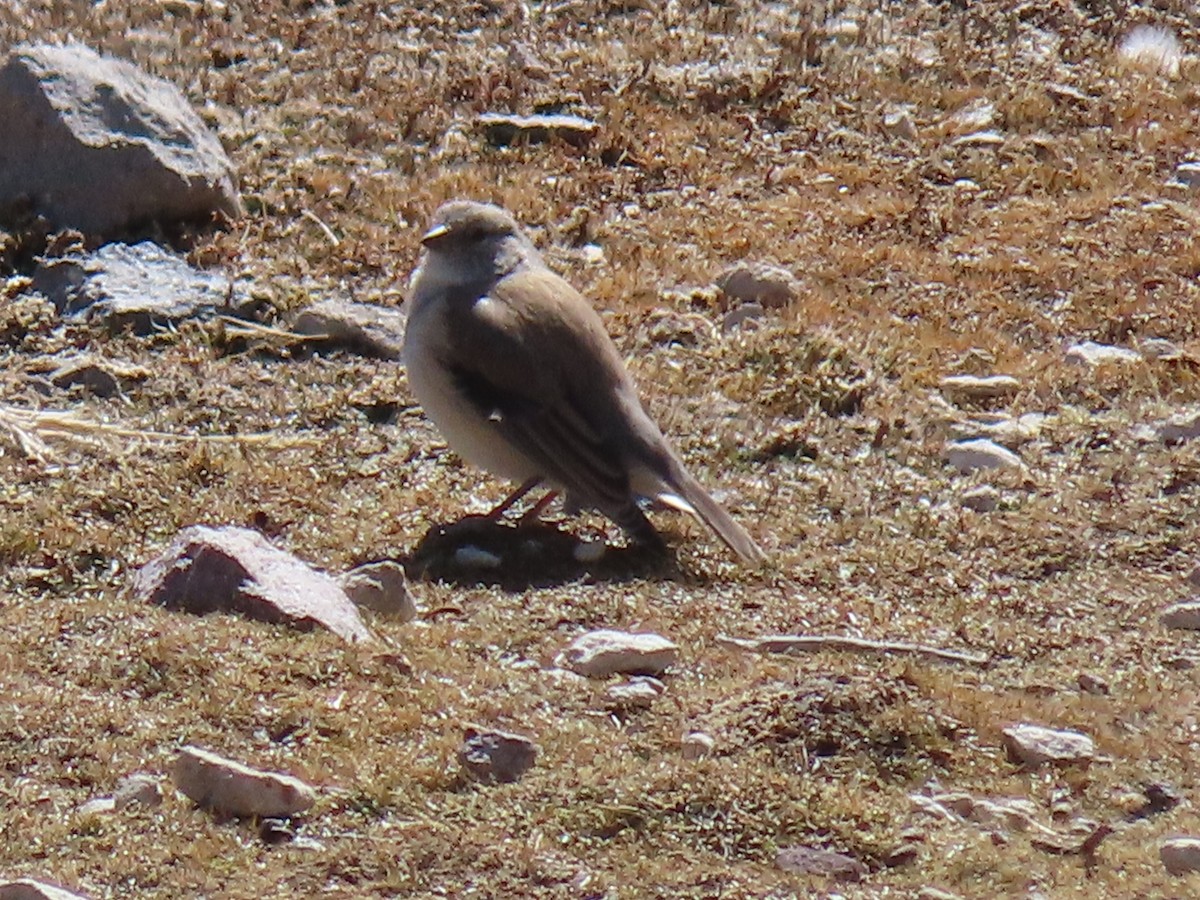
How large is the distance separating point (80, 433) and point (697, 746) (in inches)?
147

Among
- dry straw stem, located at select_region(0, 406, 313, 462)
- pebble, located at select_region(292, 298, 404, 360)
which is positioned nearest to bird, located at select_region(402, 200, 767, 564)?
dry straw stem, located at select_region(0, 406, 313, 462)

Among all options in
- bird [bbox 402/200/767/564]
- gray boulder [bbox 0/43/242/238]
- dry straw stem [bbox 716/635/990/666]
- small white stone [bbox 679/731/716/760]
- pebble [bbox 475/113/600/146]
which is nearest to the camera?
small white stone [bbox 679/731/716/760]

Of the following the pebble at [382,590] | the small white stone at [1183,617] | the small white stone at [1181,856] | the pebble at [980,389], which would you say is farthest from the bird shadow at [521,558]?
the small white stone at [1181,856]

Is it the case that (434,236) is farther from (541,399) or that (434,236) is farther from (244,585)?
(244,585)

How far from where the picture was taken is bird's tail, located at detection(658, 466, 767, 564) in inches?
316

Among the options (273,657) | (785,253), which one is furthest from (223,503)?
(785,253)

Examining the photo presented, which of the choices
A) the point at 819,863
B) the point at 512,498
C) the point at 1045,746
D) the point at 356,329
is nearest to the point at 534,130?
the point at 356,329

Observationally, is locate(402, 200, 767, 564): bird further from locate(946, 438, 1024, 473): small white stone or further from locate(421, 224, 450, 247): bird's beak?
locate(946, 438, 1024, 473): small white stone

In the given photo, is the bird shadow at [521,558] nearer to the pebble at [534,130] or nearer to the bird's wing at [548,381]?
the bird's wing at [548,381]

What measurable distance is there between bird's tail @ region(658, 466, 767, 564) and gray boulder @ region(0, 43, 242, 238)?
140 inches

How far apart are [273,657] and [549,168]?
573 cm

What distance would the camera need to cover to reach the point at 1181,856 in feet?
18.7

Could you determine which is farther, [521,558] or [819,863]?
[521,558]

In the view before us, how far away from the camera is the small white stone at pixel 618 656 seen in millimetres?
6969
